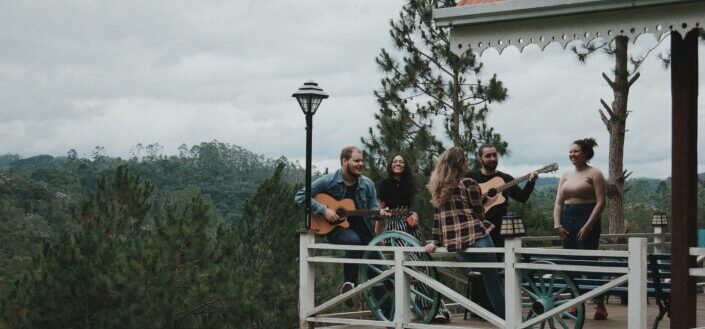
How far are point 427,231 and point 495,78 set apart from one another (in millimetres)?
3957

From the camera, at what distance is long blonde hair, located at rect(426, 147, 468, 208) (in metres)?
7.62

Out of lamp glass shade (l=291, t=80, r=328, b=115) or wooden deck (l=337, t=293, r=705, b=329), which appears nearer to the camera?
wooden deck (l=337, t=293, r=705, b=329)

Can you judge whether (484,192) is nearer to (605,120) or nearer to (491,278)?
(491,278)

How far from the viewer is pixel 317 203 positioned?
920 centimetres

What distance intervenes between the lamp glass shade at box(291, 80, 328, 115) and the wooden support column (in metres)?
4.15

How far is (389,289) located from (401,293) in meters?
0.76

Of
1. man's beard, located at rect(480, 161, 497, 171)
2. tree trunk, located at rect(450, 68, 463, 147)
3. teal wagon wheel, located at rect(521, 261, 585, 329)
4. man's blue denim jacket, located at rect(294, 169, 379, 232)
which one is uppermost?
tree trunk, located at rect(450, 68, 463, 147)

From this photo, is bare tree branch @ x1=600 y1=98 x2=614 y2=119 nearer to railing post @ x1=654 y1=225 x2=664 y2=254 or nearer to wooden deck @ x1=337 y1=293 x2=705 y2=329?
railing post @ x1=654 y1=225 x2=664 y2=254

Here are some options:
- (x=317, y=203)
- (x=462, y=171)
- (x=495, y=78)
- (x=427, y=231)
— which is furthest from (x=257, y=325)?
(x=462, y=171)

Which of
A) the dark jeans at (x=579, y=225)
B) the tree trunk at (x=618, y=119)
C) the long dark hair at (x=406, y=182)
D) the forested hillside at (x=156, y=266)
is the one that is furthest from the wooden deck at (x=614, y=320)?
the forested hillside at (x=156, y=266)

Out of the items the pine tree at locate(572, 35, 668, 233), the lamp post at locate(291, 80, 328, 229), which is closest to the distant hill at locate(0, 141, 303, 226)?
the pine tree at locate(572, 35, 668, 233)

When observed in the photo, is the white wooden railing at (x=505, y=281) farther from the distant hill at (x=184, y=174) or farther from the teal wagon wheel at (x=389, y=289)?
the distant hill at (x=184, y=174)

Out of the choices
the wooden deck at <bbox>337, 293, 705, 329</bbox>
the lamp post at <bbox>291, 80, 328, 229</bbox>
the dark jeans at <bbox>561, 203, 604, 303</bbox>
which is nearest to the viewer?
the wooden deck at <bbox>337, 293, 705, 329</bbox>

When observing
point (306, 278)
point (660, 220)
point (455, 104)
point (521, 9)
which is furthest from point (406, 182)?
point (455, 104)
